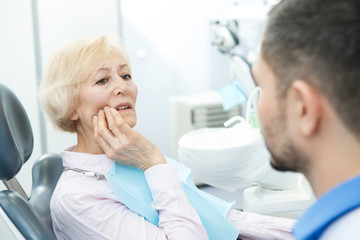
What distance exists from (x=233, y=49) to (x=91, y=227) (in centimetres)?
248

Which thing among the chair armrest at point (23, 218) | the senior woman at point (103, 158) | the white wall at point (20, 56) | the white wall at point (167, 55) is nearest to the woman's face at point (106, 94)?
the senior woman at point (103, 158)

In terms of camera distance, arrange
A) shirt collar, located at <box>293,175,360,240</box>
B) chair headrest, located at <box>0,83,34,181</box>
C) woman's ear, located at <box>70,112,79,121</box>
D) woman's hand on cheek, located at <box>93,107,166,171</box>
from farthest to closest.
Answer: woman's ear, located at <box>70,112,79,121</box>
woman's hand on cheek, located at <box>93,107,166,171</box>
chair headrest, located at <box>0,83,34,181</box>
shirt collar, located at <box>293,175,360,240</box>

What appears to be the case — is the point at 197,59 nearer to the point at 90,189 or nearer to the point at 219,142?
the point at 219,142

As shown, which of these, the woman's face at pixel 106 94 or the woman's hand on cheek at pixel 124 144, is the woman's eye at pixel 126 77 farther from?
A: the woman's hand on cheek at pixel 124 144

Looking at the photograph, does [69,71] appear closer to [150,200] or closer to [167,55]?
[150,200]

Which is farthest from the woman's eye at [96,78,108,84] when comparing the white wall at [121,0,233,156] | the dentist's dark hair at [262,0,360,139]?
the white wall at [121,0,233,156]

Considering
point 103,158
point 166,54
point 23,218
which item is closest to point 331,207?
point 23,218

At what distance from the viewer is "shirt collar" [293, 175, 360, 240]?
0.57 meters

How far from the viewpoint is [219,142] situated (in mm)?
2297

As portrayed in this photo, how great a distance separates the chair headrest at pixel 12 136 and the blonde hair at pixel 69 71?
119 mm

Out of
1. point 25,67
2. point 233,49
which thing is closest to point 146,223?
point 25,67

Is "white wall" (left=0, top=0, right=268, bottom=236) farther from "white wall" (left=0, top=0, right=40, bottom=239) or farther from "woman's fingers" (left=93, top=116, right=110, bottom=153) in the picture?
"woman's fingers" (left=93, top=116, right=110, bottom=153)

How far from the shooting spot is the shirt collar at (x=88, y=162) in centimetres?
129

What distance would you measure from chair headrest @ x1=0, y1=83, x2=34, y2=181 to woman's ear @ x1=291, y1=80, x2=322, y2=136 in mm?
787
